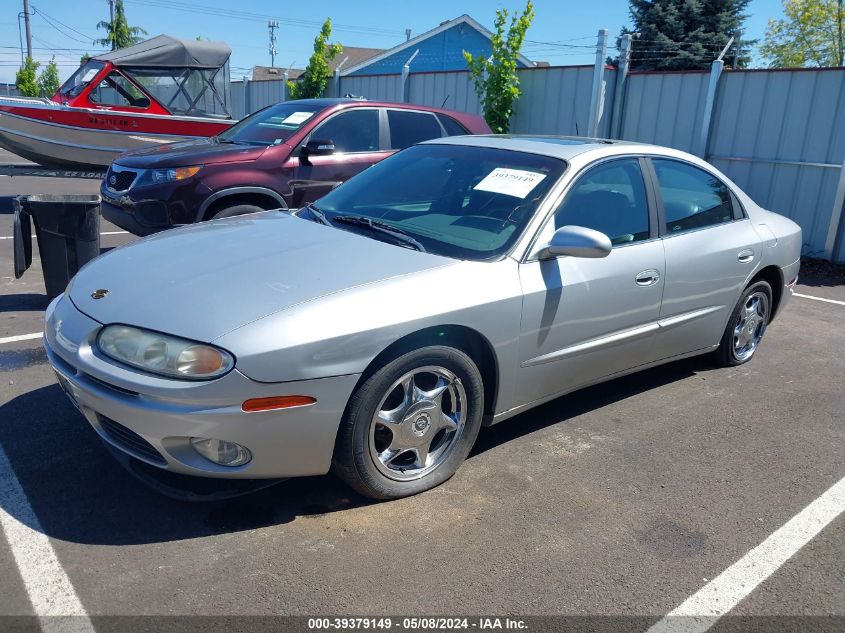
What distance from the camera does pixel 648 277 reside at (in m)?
4.16

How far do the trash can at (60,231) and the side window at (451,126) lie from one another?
3.91 m

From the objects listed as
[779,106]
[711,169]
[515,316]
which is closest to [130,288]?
[515,316]

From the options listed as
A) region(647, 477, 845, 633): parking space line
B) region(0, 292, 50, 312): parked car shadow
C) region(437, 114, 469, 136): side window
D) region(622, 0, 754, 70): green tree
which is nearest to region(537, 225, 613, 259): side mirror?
region(647, 477, 845, 633): parking space line

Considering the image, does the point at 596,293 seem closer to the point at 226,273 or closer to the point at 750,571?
the point at 750,571

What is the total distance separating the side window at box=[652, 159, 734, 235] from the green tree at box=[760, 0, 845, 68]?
3216cm

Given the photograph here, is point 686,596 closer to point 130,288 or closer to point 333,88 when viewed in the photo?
point 130,288

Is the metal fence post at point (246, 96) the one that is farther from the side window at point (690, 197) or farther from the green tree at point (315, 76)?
the side window at point (690, 197)

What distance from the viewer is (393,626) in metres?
2.53

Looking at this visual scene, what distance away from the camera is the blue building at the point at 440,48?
105ft

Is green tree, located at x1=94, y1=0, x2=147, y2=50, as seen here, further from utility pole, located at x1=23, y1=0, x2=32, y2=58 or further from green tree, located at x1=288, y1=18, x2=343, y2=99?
green tree, located at x1=288, y1=18, x2=343, y2=99

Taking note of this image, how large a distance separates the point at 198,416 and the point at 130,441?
1.33ft

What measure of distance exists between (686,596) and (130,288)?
2.60m

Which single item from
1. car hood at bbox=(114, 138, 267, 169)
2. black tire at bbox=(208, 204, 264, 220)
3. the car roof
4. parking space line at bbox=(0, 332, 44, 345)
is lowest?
parking space line at bbox=(0, 332, 44, 345)

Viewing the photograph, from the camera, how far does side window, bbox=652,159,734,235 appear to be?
4.50 m
